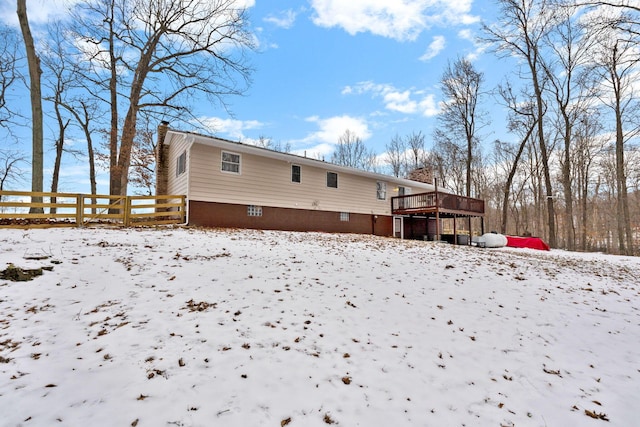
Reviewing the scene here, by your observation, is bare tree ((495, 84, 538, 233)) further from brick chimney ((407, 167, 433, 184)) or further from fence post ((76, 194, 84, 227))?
fence post ((76, 194, 84, 227))

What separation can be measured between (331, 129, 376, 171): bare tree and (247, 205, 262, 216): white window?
72.7 ft

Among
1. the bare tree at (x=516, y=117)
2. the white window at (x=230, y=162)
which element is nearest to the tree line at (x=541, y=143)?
the bare tree at (x=516, y=117)

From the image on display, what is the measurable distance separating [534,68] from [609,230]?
21.5 m

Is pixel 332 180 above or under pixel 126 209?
above

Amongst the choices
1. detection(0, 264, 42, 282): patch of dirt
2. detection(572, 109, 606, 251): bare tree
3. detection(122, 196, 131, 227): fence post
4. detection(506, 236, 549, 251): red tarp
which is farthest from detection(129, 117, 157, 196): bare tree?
detection(572, 109, 606, 251): bare tree

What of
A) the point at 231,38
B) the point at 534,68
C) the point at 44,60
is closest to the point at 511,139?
the point at 534,68

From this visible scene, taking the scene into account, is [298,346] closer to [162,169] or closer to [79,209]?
[79,209]

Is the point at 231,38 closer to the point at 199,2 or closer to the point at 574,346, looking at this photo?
the point at 199,2

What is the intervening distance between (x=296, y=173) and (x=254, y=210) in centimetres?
325

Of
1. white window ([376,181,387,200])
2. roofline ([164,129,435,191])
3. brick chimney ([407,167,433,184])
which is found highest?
brick chimney ([407,167,433,184])

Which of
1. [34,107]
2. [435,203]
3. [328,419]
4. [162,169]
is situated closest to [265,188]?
[162,169]

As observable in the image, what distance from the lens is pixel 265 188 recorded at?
1452cm

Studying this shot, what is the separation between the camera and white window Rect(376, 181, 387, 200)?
1967 centimetres

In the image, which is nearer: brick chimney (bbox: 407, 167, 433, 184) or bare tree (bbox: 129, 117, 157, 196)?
bare tree (bbox: 129, 117, 157, 196)
